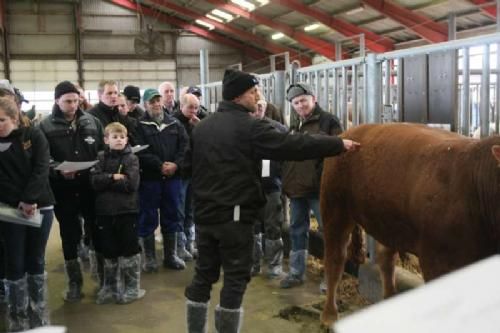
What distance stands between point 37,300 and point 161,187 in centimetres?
167

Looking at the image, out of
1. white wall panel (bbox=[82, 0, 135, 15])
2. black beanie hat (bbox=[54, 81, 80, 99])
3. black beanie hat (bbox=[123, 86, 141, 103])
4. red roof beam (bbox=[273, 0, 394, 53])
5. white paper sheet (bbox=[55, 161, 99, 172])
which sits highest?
white wall panel (bbox=[82, 0, 135, 15])

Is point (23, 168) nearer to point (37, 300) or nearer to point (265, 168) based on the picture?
point (37, 300)

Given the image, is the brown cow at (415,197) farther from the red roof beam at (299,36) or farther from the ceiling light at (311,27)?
the red roof beam at (299,36)

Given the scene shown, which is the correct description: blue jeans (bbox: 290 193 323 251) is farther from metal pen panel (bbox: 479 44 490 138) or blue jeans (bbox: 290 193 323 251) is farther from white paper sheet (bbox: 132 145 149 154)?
metal pen panel (bbox: 479 44 490 138)

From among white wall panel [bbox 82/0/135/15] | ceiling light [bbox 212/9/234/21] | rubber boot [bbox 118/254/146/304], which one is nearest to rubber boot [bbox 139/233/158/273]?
rubber boot [bbox 118/254/146/304]

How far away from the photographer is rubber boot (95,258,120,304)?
4340mm

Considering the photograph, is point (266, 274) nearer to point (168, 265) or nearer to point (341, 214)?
point (168, 265)

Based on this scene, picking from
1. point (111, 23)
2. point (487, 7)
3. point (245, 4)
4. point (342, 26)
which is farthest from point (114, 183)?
point (111, 23)

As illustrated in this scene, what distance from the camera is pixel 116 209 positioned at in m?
4.16

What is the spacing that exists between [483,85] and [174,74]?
1985 cm

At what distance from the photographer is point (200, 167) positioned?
3123 mm

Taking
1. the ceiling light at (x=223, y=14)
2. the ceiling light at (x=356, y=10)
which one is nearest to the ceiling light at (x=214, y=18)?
the ceiling light at (x=223, y=14)

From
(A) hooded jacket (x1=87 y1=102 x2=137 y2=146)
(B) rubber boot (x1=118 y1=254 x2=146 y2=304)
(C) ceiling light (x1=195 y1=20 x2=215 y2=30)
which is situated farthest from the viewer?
(C) ceiling light (x1=195 y1=20 x2=215 y2=30)

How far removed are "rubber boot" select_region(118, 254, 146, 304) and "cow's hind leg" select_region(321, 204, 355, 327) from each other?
154cm
